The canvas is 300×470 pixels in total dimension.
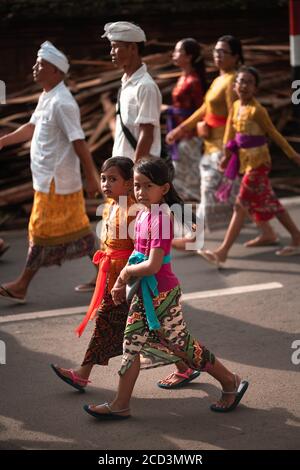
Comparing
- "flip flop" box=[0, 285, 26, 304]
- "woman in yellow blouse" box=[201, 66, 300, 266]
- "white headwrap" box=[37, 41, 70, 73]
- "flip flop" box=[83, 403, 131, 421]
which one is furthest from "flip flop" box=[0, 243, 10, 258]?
"flip flop" box=[83, 403, 131, 421]

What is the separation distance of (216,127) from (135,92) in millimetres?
2227

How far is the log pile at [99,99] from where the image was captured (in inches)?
439

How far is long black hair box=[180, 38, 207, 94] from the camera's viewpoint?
995 centimetres

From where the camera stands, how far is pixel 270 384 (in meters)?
6.02

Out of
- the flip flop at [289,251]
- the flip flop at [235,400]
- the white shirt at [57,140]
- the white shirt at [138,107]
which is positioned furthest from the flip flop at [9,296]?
the flip flop at [235,400]

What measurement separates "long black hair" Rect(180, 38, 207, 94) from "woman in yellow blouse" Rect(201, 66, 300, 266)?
1.13 meters

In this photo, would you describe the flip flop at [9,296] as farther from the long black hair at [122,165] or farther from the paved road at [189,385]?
the long black hair at [122,165]

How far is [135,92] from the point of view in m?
7.31

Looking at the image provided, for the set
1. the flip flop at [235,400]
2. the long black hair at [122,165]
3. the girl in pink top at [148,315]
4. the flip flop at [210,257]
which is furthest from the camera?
the flip flop at [210,257]

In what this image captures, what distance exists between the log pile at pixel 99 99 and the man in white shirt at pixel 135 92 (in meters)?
3.52

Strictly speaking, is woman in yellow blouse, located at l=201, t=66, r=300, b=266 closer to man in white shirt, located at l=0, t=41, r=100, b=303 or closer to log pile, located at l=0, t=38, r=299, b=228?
man in white shirt, located at l=0, t=41, r=100, b=303

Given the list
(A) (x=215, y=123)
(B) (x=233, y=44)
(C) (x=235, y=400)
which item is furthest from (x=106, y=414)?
(B) (x=233, y=44)

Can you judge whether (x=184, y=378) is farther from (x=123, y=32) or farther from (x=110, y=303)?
(x=123, y=32)
